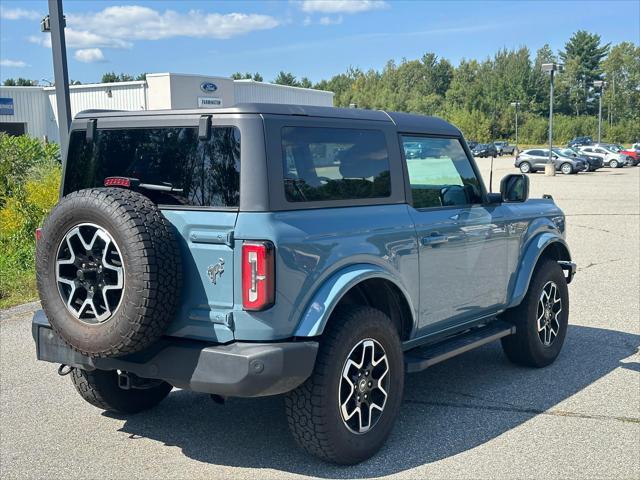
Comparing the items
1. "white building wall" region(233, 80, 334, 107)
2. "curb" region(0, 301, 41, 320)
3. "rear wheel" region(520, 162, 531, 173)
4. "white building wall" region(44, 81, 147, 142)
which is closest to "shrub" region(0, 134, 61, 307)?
"curb" region(0, 301, 41, 320)

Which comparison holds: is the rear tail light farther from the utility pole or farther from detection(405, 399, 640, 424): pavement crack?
the utility pole

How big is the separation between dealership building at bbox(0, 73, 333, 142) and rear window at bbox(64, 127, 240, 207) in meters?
26.6

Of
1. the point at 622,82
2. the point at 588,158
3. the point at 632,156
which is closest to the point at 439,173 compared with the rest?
the point at 588,158

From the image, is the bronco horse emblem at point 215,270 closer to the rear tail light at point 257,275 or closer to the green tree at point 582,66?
the rear tail light at point 257,275

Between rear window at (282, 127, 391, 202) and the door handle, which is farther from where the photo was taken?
the door handle

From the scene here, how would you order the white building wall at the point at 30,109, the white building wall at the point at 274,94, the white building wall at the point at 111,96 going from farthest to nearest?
the white building wall at the point at 30,109 → the white building wall at the point at 274,94 → the white building wall at the point at 111,96

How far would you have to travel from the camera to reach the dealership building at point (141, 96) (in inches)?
1388

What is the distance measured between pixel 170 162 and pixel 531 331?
3.27 meters

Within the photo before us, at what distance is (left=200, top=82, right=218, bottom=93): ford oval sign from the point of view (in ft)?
118

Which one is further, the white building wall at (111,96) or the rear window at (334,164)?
the white building wall at (111,96)

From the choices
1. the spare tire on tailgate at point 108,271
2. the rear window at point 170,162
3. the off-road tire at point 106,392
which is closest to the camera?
the spare tire on tailgate at point 108,271

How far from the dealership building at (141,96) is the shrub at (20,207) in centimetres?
1733


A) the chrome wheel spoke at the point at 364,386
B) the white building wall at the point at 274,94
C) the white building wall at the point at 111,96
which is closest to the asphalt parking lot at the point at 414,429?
the chrome wheel spoke at the point at 364,386

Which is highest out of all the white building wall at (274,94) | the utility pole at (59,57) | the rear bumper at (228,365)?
the white building wall at (274,94)
